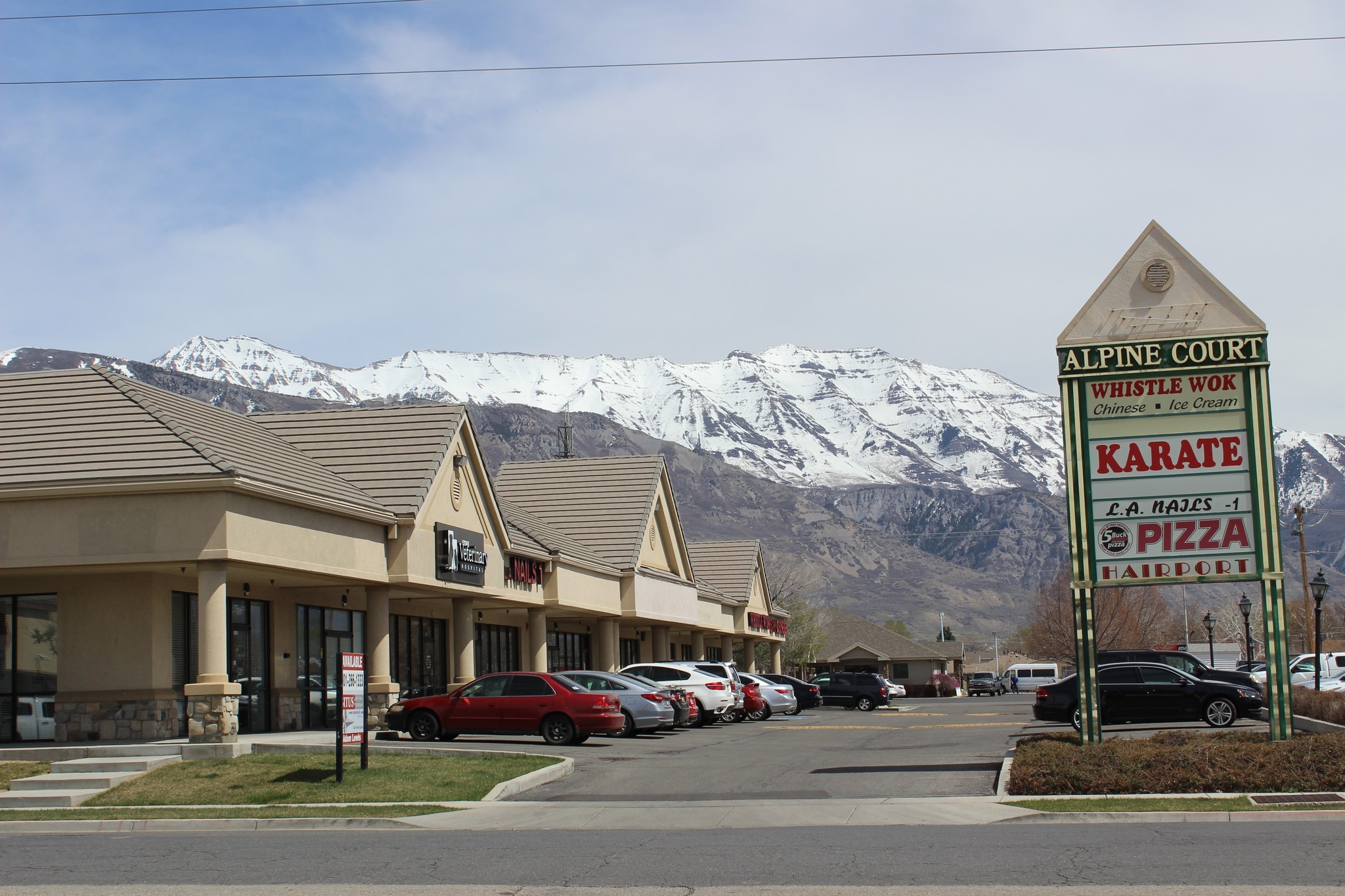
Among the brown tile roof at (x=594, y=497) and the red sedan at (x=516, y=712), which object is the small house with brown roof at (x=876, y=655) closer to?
the brown tile roof at (x=594, y=497)

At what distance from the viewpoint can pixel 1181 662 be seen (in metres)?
34.8

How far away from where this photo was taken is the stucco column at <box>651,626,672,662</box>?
51219mm

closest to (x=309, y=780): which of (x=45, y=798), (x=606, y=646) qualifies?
(x=45, y=798)

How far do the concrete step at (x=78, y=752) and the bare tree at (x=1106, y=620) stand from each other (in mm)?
74659

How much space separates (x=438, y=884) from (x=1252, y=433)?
13472 millimetres

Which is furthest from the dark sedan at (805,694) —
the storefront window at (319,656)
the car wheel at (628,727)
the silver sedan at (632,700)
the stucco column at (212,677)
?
the stucco column at (212,677)

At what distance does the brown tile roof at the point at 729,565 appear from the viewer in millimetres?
65000

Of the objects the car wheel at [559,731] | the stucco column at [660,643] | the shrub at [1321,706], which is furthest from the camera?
the stucco column at [660,643]

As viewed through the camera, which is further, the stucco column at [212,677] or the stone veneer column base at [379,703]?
the stone veneer column base at [379,703]

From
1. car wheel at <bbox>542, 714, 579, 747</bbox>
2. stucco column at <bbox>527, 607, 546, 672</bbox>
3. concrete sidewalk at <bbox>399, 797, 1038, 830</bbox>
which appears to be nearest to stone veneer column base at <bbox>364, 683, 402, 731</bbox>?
car wheel at <bbox>542, 714, 579, 747</bbox>

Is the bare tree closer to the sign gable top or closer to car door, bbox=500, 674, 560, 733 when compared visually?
car door, bbox=500, 674, 560, 733

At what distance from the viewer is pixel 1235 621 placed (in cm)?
13612

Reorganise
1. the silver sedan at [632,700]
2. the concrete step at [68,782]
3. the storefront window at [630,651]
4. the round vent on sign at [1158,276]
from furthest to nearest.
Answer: the storefront window at [630,651] → the silver sedan at [632,700] → the concrete step at [68,782] → the round vent on sign at [1158,276]

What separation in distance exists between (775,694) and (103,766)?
25.2 metres
